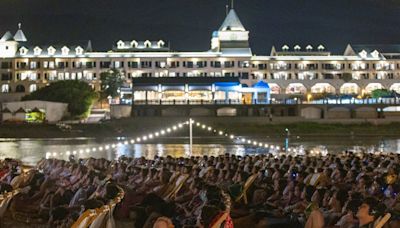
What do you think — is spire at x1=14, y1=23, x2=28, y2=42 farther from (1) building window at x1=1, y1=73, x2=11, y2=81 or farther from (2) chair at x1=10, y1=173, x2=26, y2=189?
(2) chair at x1=10, y1=173, x2=26, y2=189

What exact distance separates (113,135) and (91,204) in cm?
4906

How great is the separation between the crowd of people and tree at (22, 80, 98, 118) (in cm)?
5610

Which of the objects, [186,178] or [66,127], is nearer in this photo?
[186,178]

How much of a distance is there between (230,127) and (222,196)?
52.1m

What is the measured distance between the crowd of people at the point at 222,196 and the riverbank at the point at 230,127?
1563 inches

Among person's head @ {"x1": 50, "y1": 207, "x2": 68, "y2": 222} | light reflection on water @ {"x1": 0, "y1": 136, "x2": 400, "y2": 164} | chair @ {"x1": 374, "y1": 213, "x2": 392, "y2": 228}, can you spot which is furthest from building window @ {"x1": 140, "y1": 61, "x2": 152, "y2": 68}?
chair @ {"x1": 374, "y1": 213, "x2": 392, "y2": 228}

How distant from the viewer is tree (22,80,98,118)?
73.4m

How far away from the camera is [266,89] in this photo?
79.2m

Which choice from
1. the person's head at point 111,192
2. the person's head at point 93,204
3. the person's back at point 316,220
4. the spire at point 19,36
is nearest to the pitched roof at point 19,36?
the spire at point 19,36

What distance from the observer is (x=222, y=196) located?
1002 cm

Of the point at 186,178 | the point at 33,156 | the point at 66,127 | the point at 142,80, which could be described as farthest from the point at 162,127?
the point at 186,178

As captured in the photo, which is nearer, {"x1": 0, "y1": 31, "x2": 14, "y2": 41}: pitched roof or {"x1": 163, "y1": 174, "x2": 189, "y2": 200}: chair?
{"x1": 163, "y1": 174, "x2": 189, "y2": 200}: chair

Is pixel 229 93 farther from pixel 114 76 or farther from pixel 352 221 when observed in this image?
pixel 352 221

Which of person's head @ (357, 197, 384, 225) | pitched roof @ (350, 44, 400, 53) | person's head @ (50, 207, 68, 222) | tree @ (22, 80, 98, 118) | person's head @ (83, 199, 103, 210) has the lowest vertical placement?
person's head @ (50, 207, 68, 222)
